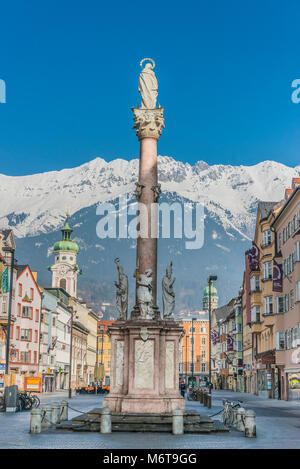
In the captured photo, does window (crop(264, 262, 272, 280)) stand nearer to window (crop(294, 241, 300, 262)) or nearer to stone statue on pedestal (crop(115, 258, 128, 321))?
window (crop(294, 241, 300, 262))

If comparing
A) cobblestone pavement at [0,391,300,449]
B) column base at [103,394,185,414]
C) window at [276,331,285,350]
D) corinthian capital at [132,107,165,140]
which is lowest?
cobblestone pavement at [0,391,300,449]

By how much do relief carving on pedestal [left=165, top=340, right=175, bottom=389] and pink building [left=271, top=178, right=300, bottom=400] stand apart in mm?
27192

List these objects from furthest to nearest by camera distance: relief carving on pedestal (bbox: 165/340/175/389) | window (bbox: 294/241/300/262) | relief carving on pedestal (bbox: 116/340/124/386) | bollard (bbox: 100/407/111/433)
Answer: window (bbox: 294/241/300/262), relief carving on pedestal (bbox: 116/340/124/386), relief carving on pedestal (bbox: 165/340/175/389), bollard (bbox: 100/407/111/433)

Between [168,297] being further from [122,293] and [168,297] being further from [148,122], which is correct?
[148,122]

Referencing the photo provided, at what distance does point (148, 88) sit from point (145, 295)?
9662 mm

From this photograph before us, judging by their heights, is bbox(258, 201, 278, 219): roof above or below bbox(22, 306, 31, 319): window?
above

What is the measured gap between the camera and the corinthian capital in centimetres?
3050

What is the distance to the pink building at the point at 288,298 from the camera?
5422cm

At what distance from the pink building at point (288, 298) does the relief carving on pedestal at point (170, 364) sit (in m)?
27.2

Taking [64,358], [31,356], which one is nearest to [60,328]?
[64,358]

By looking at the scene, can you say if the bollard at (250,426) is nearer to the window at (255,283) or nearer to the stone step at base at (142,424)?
the stone step at base at (142,424)

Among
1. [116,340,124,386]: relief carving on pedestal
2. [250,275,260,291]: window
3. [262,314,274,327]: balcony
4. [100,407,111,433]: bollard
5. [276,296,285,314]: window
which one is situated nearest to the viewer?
[100,407,111,433]: bollard

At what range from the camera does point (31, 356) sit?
265ft

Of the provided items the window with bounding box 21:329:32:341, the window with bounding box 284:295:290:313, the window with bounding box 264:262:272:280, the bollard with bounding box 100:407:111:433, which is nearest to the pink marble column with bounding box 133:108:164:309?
the bollard with bounding box 100:407:111:433
